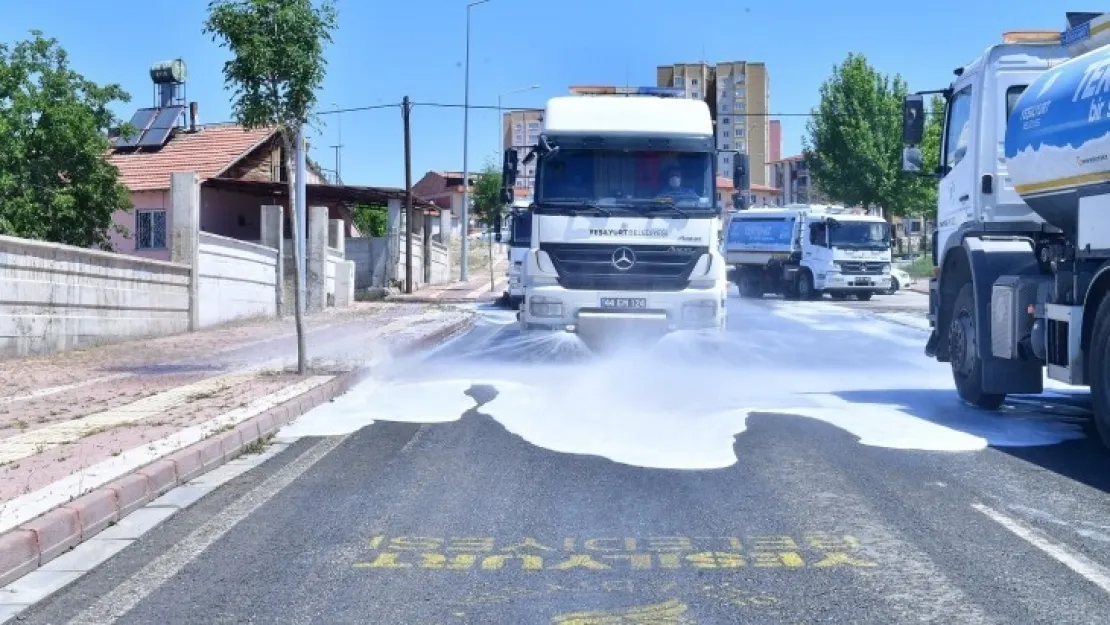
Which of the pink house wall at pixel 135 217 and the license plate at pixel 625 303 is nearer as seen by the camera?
the license plate at pixel 625 303

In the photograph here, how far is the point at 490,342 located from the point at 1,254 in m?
7.81

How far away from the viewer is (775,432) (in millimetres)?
10289

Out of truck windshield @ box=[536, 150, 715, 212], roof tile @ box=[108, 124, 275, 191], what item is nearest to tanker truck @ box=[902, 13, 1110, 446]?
truck windshield @ box=[536, 150, 715, 212]

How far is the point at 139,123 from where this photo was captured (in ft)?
148

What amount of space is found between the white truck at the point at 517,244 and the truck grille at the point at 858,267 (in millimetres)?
10281

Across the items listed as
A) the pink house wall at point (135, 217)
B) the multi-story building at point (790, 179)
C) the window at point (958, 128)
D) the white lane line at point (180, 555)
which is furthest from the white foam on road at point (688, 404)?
the multi-story building at point (790, 179)

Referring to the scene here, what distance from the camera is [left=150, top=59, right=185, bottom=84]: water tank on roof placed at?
51.0m

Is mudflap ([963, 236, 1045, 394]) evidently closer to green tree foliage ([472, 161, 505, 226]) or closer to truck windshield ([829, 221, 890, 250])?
truck windshield ([829, 221, 890, 250])

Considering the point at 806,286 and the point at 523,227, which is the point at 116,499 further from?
the point at 806,286

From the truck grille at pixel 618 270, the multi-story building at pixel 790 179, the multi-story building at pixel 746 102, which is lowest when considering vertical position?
the truck grille at pixel 618 270

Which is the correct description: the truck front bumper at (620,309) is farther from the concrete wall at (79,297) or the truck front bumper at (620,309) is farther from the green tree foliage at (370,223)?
the green tree foliage at (370,223)

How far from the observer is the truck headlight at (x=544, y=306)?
51.6 feet

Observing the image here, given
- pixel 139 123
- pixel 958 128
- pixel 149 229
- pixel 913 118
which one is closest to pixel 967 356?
pixel 958 128

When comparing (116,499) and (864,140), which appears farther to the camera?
(864,140)
